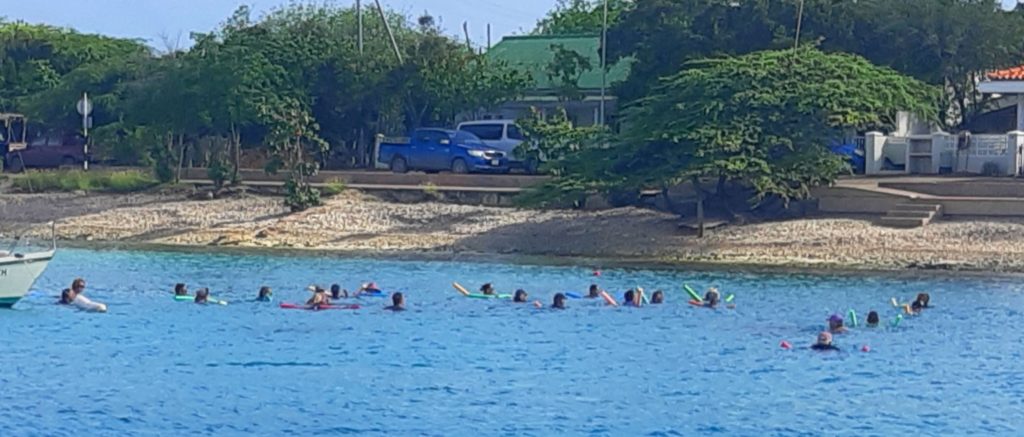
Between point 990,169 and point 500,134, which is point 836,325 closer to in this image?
point 990,169

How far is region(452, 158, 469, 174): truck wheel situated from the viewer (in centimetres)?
5266

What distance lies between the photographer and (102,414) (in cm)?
2294

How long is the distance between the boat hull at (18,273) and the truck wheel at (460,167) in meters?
21.1

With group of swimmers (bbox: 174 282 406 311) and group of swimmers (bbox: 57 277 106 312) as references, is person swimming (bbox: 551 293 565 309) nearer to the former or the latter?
group of swimmers (bbox: 174 282 406 311)

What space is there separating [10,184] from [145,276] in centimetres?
1705

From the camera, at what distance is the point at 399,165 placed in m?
54.1

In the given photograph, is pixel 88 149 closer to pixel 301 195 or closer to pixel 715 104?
pixel 301 195

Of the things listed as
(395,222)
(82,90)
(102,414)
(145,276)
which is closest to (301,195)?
(395,222)

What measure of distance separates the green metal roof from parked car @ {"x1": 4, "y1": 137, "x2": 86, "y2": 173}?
1537cm

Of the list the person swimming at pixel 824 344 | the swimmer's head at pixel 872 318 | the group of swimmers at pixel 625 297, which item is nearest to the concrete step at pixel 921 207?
the group of swimmers at pixel 625 297

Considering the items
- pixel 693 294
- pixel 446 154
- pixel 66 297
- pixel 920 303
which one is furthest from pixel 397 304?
pixel 446 154

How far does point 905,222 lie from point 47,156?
1228 inches

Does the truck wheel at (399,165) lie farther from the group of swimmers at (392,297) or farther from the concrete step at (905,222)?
the group of swimmers at (392,297)

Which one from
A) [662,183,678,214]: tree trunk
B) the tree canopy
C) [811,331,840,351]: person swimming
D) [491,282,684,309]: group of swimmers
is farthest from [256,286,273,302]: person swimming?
the tree canopy
